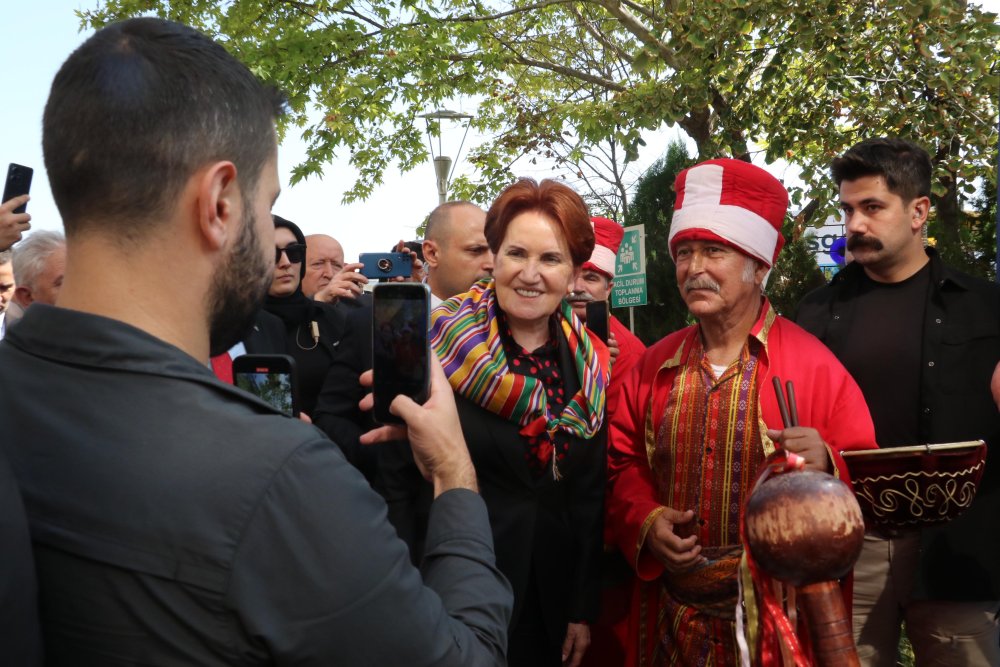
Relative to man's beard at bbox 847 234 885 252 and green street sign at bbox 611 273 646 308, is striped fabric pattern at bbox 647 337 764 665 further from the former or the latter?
green street sign at bbox 611 273 646 308

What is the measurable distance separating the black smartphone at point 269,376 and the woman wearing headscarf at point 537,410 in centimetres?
75

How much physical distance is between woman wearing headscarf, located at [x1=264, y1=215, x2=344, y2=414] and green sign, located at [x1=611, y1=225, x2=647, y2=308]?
5169 millimetres

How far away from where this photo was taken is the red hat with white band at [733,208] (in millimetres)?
3057

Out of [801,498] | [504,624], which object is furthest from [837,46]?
[504,624]

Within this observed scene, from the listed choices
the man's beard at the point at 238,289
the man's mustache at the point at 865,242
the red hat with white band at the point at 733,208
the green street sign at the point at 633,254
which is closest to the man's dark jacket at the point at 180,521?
the man's beard at the point at 238,289

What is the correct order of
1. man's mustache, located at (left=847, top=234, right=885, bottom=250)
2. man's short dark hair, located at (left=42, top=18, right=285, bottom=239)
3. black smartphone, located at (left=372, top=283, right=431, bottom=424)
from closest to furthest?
man's short dark hair, located at (left=42, top=18, right=285, bottom=239) < black smartphone, located at (left=372, top=283, right=431, bottom=424) < man's mustache, located at (left=847, top=234, right=885, bottom=250)

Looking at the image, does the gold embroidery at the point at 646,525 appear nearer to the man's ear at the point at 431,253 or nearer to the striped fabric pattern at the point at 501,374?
the striped fabric pattern at the point at 501,374

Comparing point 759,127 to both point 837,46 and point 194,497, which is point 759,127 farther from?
point 194,497

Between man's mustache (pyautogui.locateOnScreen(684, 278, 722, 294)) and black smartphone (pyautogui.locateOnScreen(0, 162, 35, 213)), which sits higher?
black smartphone (pyautogui.locateOnScreen(0, 162, 35, 213))

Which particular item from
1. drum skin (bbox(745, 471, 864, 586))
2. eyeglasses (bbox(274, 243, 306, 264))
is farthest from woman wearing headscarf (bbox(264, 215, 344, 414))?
drum skin (bbox(745, 471, 864, 586))

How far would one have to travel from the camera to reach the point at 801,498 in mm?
1679

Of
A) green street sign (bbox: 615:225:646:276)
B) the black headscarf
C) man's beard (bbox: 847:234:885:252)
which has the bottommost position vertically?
the black headscarf

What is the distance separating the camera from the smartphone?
5211 mm

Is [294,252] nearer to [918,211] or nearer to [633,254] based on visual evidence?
[918,211]
